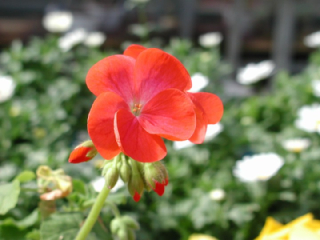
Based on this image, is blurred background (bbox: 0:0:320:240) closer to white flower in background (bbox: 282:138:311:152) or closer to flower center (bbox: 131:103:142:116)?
white flower in background (bbox: 282:138:311:152)

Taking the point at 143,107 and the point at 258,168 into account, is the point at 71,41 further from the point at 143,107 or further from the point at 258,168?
the point at 143,107

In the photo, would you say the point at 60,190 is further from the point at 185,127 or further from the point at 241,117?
the point at 241,117

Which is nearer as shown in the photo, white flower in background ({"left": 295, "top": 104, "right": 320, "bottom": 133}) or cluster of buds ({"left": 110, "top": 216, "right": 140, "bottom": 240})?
cluster of buds ({"left": 110, "top": 216, "right": 140, "bottom": 240})

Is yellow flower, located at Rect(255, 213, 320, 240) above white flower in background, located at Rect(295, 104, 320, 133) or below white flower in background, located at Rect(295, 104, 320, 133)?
above

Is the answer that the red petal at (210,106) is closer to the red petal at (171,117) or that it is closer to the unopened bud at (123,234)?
the red petal at (171,117)

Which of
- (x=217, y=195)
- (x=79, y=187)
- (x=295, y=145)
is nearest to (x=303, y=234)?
(x=79, y=187)

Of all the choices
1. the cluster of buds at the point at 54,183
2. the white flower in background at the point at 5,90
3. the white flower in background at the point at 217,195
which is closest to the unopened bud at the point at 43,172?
the cluster of buds at the point at 54,183

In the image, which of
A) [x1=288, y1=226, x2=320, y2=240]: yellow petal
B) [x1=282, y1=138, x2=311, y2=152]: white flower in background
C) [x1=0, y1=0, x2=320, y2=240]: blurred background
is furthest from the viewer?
[x1=282, y1=138, x2=311, y2=152]: white flower in background

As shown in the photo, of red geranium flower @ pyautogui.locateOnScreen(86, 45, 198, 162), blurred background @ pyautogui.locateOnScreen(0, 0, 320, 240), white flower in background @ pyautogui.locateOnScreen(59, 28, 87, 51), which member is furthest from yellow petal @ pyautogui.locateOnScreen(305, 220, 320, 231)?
white flower in background @ pyautogui.locateOnScreen(59, 28, 87, 51)
